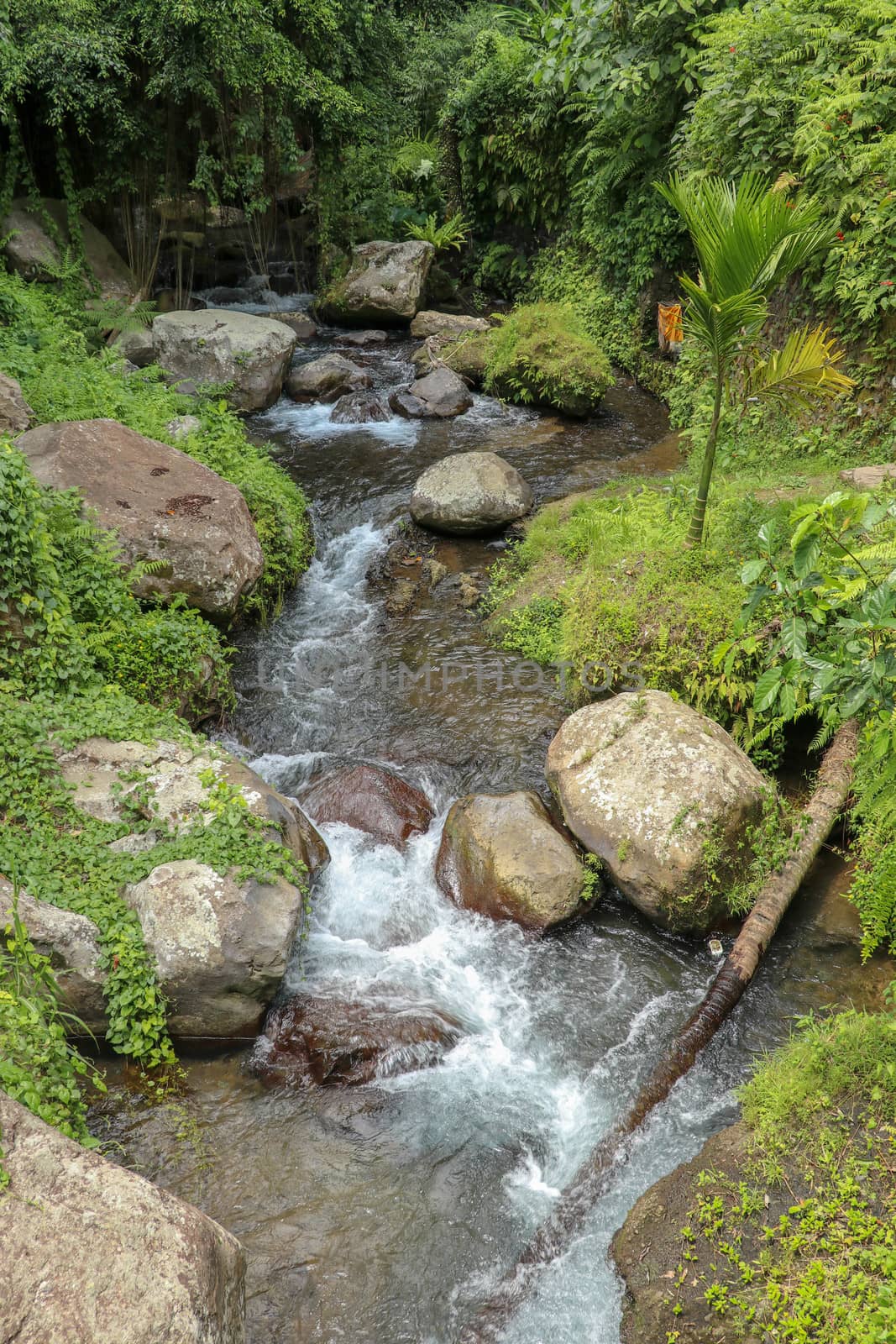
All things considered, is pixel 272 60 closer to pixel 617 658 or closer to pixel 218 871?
pixel 617 658

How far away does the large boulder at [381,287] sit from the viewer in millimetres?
16156

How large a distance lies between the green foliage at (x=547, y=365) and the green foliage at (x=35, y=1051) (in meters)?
10.8

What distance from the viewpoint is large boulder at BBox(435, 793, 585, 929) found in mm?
5809

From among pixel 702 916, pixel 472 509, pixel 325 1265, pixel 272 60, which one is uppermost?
pixel 272 60

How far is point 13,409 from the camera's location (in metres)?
8.31

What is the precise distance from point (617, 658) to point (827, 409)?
442 centimetres

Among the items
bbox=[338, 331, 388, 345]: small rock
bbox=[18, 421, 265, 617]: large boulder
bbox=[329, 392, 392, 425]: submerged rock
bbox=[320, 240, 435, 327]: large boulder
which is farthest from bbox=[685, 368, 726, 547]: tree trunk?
bbox=[320, 240, 435, 327]: large boulder

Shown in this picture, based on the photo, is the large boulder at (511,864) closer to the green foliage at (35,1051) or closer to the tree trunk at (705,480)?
the green foliage at (35,1051)

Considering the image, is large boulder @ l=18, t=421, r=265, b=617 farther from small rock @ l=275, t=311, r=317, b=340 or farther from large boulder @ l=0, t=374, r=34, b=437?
small rock @ l=275, t=311, r=317, b=340

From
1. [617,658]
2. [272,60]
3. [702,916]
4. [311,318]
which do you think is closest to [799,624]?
[702,916]

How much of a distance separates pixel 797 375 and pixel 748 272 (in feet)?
3.13

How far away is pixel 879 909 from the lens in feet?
17.1

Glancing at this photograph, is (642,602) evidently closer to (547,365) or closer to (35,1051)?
(35,1051)

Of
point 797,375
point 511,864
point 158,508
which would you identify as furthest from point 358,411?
point 511,864
